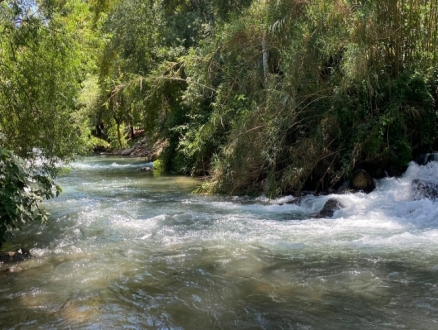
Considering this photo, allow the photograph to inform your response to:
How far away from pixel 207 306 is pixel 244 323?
2.09ft

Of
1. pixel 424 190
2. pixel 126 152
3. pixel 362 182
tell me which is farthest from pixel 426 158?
pixel 126 152

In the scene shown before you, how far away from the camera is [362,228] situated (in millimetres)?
8758

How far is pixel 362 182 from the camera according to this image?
1153 cm

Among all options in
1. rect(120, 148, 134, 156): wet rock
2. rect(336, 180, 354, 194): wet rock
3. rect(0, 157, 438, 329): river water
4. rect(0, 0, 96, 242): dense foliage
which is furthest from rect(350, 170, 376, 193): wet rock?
rect(120, 148, 134, 156): wet rock

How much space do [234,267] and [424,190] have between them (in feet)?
19.8

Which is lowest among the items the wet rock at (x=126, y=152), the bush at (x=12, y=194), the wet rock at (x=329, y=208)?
the wet rock at (x=126, y=152)

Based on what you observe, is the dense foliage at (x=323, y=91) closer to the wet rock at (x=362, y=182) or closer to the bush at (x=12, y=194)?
the wet rock at (x=362, y=182)

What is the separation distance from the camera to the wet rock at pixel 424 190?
34.2 ft

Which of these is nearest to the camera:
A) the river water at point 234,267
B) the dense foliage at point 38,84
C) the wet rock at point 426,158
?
the river water at point 234,267

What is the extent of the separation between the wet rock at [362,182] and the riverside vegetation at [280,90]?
23 cm

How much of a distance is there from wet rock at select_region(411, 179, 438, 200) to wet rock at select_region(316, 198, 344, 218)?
1.85 metres

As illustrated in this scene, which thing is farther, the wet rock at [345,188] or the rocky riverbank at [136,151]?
the rocky riverbank at [136,151]

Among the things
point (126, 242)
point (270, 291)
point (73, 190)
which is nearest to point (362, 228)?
point (270, 291)

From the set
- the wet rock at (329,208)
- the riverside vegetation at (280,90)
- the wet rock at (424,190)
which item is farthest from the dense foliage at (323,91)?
Answer: the wet rock at (329,208)
